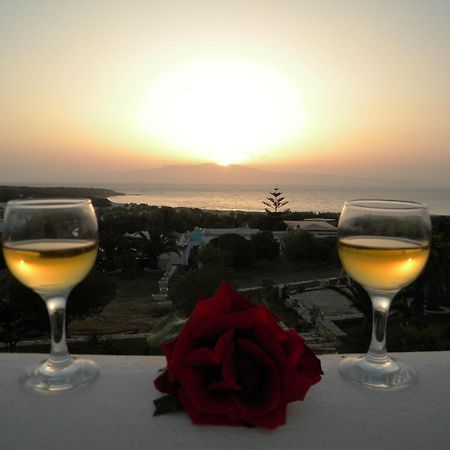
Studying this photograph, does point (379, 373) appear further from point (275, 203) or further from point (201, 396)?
point (275, 203)

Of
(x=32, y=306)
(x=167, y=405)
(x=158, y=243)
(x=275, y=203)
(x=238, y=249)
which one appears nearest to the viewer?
(x=167, y=405)

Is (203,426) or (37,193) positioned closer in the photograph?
(203,426)

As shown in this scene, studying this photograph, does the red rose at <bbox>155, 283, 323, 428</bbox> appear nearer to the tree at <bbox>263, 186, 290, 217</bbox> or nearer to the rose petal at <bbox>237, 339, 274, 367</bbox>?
the rose petal at <bbox>237, 339, 274, 367</bbox>

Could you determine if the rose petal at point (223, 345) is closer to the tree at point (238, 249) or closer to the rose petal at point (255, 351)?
the rose petal at point (255, 351)

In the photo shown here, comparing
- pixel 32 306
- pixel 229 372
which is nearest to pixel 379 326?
pixel 229 372

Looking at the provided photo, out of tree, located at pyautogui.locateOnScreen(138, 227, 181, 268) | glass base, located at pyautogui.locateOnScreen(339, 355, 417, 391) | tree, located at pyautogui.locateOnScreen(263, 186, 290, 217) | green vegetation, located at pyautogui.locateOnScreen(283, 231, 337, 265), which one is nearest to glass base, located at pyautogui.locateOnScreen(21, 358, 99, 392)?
glass base, located at pyautogui.locateOnScreen(339, 355, 417, 391)

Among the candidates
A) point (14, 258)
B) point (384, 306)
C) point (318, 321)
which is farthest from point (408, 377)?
point (318, 321)

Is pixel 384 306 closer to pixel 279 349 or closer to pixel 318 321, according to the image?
pixel 279 349

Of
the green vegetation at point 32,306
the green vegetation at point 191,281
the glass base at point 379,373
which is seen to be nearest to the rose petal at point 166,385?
the glass base at point 379,373
